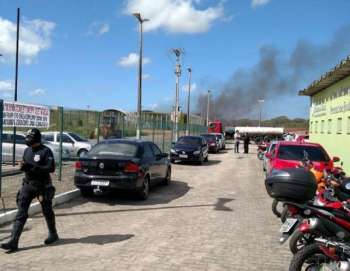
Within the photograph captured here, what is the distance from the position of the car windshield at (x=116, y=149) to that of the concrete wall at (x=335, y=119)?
10.9 metres

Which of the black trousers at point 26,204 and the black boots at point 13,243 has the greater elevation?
the black trousers at point 26,204

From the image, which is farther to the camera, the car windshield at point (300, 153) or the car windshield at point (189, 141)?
Answer: the car windshield at point (189, 141)

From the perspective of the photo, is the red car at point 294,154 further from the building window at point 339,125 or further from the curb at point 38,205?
the building window at point 339,125

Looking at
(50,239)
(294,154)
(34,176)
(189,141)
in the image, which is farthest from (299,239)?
(189,141)

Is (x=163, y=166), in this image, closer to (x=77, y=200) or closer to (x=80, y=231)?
(x=77, y=200)

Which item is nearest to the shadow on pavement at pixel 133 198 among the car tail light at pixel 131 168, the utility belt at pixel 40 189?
the car tail light at pixel 131 168

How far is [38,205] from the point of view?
29.1 ft

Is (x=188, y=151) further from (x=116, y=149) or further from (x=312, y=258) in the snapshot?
(x=312, y=258)

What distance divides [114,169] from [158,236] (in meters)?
3.26

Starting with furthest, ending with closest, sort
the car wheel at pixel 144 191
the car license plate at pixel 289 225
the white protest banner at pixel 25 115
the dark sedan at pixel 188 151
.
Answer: the dark sedan at pixel 188 151, the car wheel at pixel 144 191, the white protest banner at pixel 25 115, the car license plate at pixel 289 225

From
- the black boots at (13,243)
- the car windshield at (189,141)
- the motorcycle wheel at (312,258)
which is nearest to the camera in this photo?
the motorcycle wheel at (312,258)

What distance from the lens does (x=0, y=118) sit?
877cm

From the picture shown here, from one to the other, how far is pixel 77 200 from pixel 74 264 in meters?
5.00

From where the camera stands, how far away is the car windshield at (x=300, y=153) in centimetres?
1262
